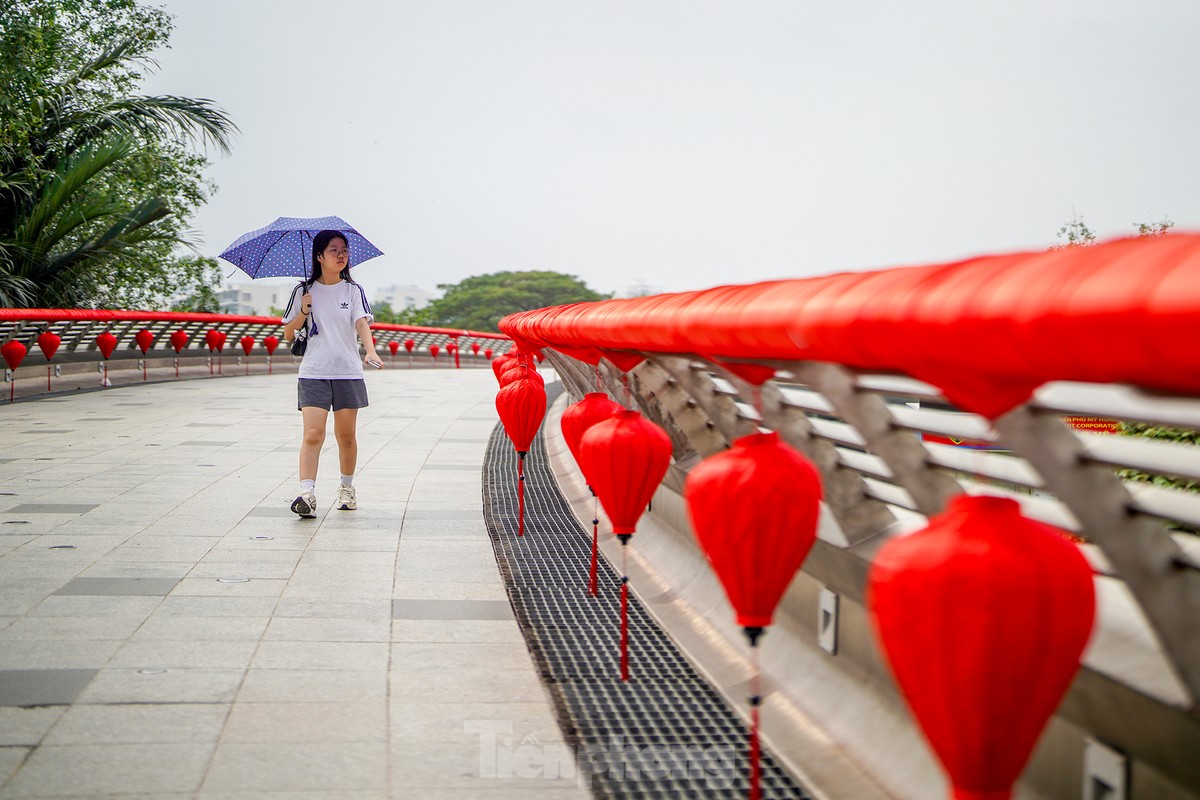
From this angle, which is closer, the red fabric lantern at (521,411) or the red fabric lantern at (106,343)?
the red fabric lantern at (521,411)

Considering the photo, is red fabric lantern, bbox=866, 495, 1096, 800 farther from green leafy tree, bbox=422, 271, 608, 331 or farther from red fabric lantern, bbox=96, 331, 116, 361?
green leafy tree, bbox=422, 271, 608, 331

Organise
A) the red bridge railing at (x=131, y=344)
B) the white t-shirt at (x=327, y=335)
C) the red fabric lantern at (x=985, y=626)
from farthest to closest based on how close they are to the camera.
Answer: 1. the red bridge railing at (x=131, y=344)
2. the white t-shirt at (x=327, y=335)
3. the red fabric lantern at (x=985, y=626)

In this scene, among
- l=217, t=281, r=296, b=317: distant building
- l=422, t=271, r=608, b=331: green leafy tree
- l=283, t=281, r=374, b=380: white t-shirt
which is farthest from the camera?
l=217, t=281, r=296, b=317: distant building

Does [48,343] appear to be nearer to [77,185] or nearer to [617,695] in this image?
[77,185]

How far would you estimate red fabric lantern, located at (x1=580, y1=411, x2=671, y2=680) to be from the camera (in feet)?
14.9

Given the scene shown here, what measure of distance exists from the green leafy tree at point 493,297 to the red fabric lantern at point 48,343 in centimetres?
6810

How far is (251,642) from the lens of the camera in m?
4.91

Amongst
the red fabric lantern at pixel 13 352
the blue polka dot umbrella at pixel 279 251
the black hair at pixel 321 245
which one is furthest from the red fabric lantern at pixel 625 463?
the red fabric lantern at pixel 13 352

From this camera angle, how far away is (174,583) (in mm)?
5922

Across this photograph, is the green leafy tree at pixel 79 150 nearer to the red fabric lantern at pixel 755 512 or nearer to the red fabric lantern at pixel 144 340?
the red fabric lantern at pixel 144 340

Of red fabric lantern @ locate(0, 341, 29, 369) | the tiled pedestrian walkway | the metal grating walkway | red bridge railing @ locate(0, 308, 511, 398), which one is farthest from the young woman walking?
red fabric lantern @ locate(0, 341, 29, 369)

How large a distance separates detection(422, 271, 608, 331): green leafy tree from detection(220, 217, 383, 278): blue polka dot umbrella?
7776 centimetres

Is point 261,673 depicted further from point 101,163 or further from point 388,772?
point 101,163

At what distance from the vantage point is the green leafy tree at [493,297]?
8850cm
